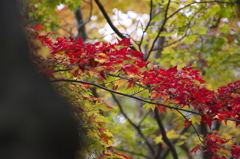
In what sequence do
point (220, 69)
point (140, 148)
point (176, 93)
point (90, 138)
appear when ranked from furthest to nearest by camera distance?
point (140, 148)
point (220, 69)
point (176, 93)
point (90, 138)

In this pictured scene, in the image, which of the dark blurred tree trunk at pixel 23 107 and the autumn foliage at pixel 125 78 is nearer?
the dark blurred tree trunk at pixel 23 107

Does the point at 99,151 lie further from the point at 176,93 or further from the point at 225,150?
the point at 225,150

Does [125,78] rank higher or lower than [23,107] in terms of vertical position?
higher

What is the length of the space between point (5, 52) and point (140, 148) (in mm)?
5920

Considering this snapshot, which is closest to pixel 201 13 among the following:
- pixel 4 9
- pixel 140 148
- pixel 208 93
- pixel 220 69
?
pixel 220 69

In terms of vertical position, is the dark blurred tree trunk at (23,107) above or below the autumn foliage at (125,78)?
below

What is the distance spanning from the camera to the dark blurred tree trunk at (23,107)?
0.94 metres

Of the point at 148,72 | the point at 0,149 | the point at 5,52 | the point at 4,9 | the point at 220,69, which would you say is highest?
the point at 220,69

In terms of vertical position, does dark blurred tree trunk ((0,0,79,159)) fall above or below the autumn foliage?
below

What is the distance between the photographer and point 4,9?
3.33 feet

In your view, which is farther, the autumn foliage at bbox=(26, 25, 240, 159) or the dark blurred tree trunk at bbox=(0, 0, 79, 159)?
the autumn foliage at bbox=(26, 25, 240, 159)

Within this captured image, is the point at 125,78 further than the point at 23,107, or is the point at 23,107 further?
the point at 125,78

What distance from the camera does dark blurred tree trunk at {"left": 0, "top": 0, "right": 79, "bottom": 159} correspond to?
94 centimetres

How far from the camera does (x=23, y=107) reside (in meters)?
0.95
